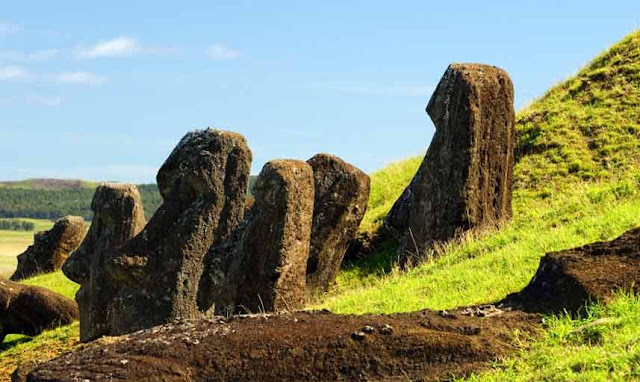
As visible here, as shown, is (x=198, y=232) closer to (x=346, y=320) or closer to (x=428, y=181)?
(x=428, y=181)

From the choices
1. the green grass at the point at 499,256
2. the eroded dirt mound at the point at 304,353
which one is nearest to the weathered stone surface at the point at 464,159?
the green grass at the point at 499,256

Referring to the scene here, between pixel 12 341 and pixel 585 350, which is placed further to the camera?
pixel 12 341

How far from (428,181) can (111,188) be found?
729 centimetres

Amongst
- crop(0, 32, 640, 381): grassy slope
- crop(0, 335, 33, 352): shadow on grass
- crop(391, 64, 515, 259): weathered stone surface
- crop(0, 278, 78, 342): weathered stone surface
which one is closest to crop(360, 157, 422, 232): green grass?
crop(0, 32, 640, 381): grassy slope

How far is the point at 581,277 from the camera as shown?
11.9 m

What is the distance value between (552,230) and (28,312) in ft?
45.7

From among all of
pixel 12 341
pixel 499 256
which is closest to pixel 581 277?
pixel 499 256

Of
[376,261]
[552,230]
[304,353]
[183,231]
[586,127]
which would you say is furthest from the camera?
[586,127]

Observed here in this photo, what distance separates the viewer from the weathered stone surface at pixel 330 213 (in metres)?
23.0

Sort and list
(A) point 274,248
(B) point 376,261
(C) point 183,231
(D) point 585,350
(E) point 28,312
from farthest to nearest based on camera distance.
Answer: (B) point 376,261 → (E) point 28,312 → (C) point 183,231 → (A) point 274,248 → (D) point 585,350

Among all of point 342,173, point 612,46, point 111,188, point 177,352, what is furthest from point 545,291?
point 612,46

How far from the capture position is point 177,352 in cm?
1099

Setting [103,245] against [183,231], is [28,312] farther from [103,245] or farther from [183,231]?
[183,231]

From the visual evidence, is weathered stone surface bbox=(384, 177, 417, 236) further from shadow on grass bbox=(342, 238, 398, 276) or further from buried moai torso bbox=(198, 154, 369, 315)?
buried moai torso bbox=(198, 154, 369, 315)
